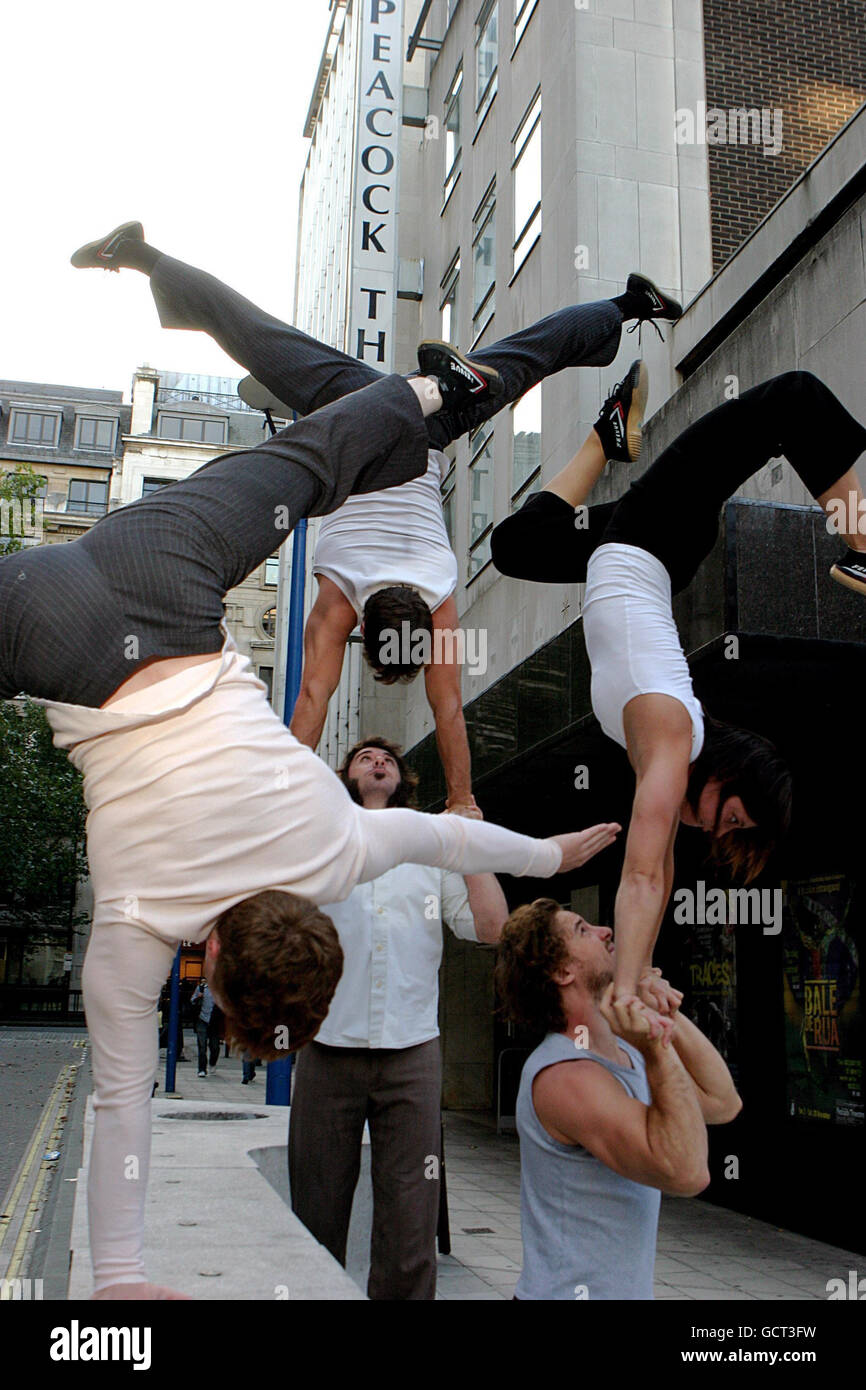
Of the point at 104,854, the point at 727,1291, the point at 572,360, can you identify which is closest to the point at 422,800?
the point at 727,1291

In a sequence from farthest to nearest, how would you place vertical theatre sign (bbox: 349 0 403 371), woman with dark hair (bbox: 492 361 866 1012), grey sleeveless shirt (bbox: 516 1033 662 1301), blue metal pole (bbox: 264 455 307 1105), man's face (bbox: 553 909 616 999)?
vertical theatre sign (bbox: 349 0 403 371)
blue metal pole (bbox: 264 455 307 1105)
man's face (bbox: 553 909 616 999)
woman with dark hair (bbox: 492 361 866 1012)
grey sleeveless shirt (bbox: 516 1033 662 1301)

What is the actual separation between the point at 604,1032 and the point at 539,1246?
596 millimetres

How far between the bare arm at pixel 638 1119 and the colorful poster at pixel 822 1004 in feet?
20.7

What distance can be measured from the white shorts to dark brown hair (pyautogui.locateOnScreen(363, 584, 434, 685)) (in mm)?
548

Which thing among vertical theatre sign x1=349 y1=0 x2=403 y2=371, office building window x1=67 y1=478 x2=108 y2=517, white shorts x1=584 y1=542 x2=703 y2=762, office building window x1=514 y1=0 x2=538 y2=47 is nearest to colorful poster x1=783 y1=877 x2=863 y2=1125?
white shorts x1=584 y1=542 x2=703 y2=762

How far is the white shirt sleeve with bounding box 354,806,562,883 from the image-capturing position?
290 centimetres

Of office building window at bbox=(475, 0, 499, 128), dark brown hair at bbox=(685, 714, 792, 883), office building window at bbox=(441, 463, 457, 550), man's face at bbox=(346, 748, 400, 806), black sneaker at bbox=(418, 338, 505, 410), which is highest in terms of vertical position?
office building window at bbox=(475, 0, 499, 128)

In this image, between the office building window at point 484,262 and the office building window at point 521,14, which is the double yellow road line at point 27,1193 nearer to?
the office building window at point 484,262

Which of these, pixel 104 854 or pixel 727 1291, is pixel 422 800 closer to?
pixel 727 1291

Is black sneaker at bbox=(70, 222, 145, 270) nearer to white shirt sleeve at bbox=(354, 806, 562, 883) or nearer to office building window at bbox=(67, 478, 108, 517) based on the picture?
white shirt sleeve at bbox=(354, 806, 562, 883)

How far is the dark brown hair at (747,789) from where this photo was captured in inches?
133

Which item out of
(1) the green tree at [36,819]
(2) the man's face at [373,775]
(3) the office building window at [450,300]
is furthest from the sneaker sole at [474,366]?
(1) the green tree at [36,819]
